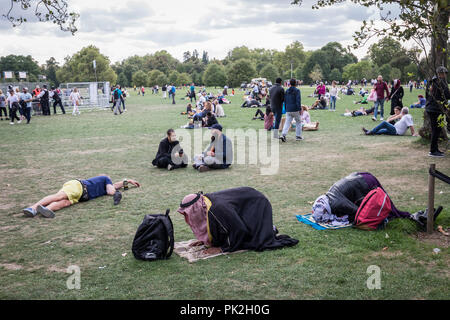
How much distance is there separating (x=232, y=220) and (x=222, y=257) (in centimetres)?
49

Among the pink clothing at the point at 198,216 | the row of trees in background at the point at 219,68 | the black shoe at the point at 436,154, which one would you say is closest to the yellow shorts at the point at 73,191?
the pink clothing at the point at 198,216

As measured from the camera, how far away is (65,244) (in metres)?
5.49

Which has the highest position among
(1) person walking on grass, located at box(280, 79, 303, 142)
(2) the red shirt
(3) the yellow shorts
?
(2) the red shirt

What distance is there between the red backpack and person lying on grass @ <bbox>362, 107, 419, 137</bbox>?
957 centimetres

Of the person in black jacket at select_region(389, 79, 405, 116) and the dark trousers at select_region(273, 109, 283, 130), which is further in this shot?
the person in black jacket at select_region(389, 79, 405, 116)

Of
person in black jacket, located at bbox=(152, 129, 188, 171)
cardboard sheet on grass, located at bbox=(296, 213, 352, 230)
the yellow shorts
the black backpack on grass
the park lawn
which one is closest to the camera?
the park lawn

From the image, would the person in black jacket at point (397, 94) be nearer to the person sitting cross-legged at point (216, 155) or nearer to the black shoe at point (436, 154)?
the black shoe at point (436, 154)

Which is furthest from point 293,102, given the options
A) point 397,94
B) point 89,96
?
point 89,96

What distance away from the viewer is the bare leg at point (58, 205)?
6932mm

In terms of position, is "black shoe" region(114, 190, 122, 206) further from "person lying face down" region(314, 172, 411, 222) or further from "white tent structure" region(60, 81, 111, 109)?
"white tent structure" region(60, 81, 111, 109)

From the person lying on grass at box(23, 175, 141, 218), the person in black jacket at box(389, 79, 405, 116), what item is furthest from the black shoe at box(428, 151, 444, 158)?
the person lying on grass at box(23, 175, 141, 218)

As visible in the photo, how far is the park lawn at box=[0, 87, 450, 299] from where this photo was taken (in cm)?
405

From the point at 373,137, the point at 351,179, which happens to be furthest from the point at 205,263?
the point at 373,137
